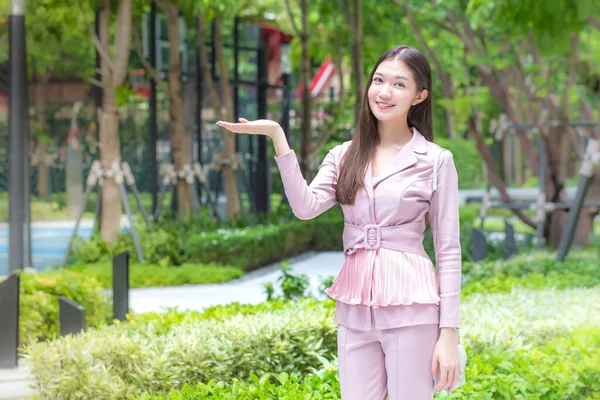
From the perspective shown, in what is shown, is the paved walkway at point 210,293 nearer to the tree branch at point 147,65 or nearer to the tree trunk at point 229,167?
the tree trunk at point 229,167

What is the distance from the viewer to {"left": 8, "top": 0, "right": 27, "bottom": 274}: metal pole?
401 inches

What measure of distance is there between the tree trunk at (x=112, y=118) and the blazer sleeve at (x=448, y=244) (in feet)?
36.2

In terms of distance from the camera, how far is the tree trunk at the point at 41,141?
14477 mm

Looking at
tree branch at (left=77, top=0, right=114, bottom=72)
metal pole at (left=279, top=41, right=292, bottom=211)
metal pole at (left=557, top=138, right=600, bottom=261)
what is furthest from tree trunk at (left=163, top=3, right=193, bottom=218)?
metal pole at (left=557, top=138, right=600, bottom=261)

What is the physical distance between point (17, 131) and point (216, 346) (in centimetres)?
544

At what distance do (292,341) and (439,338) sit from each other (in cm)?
250

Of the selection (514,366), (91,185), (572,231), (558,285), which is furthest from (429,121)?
(91,185)

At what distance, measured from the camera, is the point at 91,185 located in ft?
46.4

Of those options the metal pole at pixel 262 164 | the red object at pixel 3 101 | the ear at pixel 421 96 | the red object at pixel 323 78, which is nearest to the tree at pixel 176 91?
the red object at pixel 3 101

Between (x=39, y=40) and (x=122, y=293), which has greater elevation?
(x=39, y=40)

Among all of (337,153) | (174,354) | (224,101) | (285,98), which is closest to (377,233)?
(337,153)

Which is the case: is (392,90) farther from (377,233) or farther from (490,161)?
(490,161)

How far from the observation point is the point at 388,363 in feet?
11.7

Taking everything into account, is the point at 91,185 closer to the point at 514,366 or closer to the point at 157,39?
the point at 157,39
